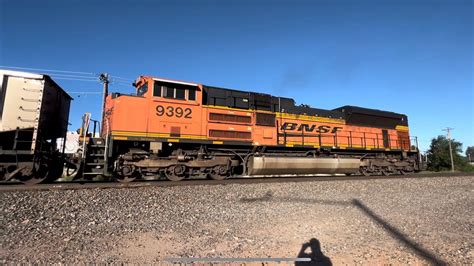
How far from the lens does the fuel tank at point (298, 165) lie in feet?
40.4

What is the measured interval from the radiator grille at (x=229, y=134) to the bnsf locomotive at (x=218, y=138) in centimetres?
4

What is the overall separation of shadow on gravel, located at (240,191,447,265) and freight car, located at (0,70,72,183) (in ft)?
21.3

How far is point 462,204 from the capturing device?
8188 mm

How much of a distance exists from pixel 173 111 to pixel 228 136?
253 cm

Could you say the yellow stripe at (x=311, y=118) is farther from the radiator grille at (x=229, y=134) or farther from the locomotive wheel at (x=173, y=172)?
the locomotive wheel at (x=173, y=172)

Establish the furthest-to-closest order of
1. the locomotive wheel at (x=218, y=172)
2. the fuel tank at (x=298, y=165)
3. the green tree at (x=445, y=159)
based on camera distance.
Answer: the green tree at (x=445, y=159), the fuel tank at (x=298, y=165), the locomotive wheel at (x=218, y=172)

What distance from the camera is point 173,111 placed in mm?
11008

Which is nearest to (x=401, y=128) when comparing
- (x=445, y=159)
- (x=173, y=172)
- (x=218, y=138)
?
(x=218, y=138)

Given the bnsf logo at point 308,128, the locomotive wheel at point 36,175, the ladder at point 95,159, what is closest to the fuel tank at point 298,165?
the bnsf logo at point 308,128

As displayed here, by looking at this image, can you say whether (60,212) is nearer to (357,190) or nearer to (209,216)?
(209,216)

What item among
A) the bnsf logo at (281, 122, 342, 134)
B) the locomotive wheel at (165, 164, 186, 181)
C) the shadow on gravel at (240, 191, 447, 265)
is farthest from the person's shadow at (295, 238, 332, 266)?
the bnsf logo at (281, 122, 342, 134)

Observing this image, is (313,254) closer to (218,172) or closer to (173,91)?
(218,172)

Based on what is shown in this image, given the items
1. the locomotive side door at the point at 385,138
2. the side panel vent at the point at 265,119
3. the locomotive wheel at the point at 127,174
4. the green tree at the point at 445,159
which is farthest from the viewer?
the green tree at the point at 445,159

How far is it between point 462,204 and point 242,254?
24.7 ft
